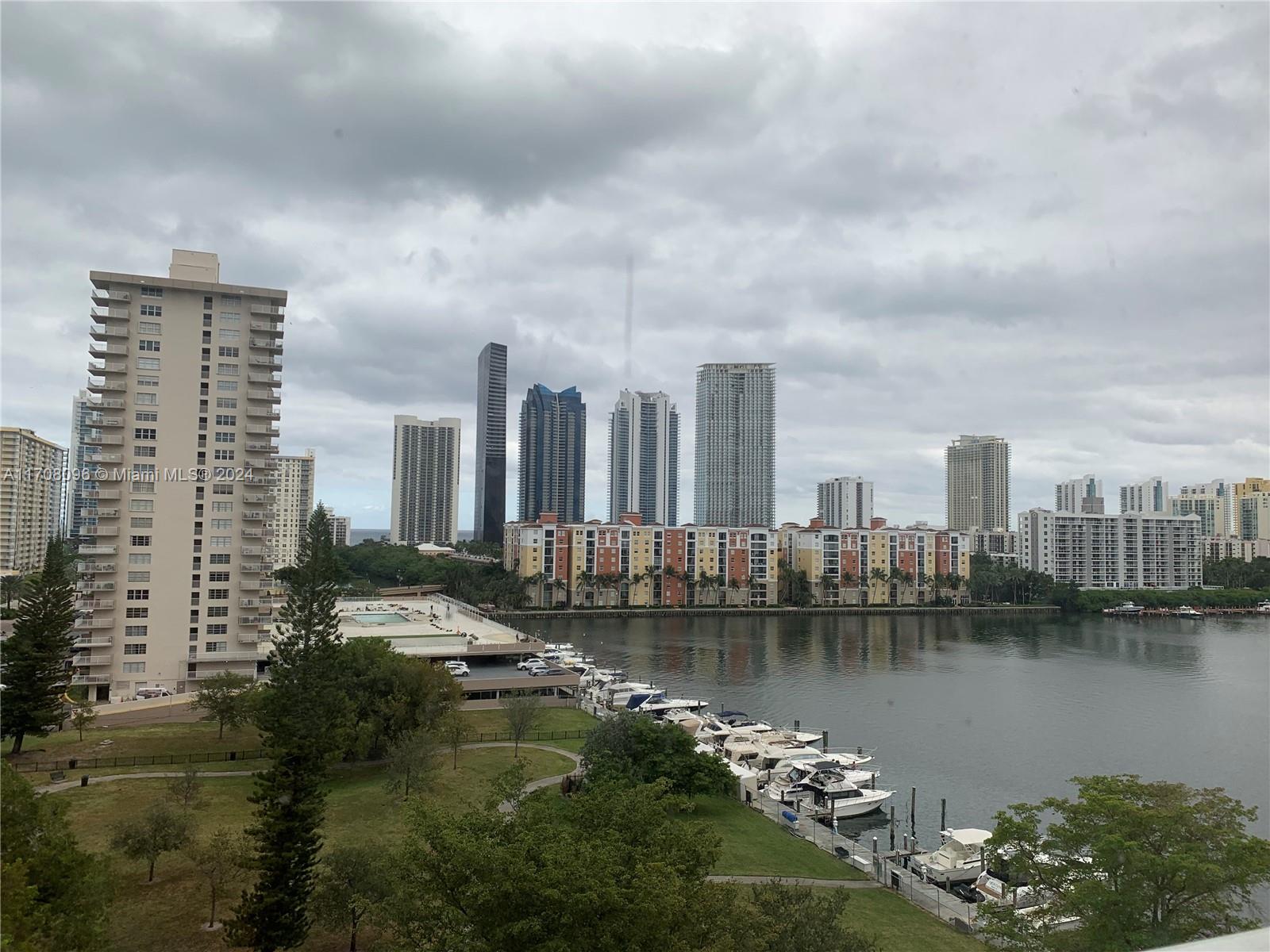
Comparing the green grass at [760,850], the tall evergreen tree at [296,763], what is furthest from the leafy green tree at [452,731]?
the green grass at [760,850]

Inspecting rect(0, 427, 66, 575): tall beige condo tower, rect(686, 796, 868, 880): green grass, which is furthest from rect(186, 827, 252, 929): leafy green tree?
rect(0, 427, 66, 575): tall beige condo tower

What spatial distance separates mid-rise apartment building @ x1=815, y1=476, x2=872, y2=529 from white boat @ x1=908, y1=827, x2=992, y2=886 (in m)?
142

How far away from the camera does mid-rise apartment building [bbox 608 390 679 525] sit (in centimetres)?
17662

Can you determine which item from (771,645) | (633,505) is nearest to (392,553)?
(771,645)

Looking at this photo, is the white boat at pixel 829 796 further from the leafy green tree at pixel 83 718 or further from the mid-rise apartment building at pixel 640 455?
the mid-rise apartment building at pixel 640 455

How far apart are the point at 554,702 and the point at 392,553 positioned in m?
76.5

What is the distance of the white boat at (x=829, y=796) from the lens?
25266 millimetres

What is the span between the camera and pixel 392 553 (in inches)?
4235

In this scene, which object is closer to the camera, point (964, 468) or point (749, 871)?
point (749, 871)

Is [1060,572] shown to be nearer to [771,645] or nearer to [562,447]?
[771,645]

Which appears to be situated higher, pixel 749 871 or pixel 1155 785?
pixel 1155 785

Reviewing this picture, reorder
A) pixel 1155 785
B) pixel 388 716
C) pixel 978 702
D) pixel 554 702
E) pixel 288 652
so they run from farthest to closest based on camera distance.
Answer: pixel 978 702
pixel 554 702
pixel 288 652
pixel 388 716
pixel 1155 785

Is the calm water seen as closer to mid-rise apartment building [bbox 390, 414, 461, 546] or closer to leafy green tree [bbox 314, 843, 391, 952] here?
leafy green tree [bbox 314, 843, 391, 952]

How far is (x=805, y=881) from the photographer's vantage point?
701 inches
